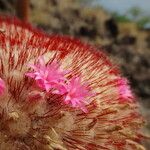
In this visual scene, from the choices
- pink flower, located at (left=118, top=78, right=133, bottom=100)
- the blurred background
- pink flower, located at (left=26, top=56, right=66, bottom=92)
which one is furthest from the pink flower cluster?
the blurred background

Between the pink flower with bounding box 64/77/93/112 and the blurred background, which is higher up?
the blurred background

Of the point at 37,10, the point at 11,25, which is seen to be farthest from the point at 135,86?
the point at 11,25

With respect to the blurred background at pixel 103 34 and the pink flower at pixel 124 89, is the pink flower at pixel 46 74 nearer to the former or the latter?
the pink flower at pixel 124 89

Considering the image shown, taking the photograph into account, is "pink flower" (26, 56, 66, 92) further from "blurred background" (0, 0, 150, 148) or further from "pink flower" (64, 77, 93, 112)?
"blurred background" (0, 0, 150, 148)

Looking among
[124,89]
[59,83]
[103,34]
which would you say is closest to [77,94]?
[59,83]

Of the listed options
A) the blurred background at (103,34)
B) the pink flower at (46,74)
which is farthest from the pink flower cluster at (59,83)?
the blurred background at (103,34)

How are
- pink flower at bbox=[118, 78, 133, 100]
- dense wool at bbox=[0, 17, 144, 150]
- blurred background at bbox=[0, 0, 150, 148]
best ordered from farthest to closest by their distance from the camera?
blurred background at bbox=[0, 0, 150, 148] → pink flower at bbox=[118, 78, 133, 100] → dense wool at bbox=[0, 17, 144, 150]

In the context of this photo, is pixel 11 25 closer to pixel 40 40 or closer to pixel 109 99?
pixel 40 40
